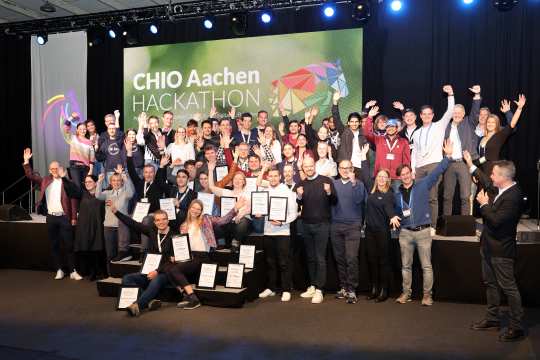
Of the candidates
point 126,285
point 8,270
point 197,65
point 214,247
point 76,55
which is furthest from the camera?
point 76,55

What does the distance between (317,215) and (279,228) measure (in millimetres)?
484

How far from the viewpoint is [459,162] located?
6.77 metres

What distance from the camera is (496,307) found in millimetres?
4781

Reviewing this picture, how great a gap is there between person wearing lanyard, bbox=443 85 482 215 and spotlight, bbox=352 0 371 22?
2.28 metres

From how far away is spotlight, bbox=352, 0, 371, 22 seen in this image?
8.27 m

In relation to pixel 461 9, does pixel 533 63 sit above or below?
below

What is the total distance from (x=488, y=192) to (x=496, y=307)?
1085mm

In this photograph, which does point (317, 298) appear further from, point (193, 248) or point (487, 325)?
point (487, 325)

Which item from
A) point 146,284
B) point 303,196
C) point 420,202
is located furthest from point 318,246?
point 146,284

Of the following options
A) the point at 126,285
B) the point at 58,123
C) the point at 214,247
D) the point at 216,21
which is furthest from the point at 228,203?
the point at 58,123

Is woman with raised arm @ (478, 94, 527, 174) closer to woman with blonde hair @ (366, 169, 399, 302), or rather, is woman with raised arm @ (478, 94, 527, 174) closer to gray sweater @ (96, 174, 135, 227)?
woman with blonde hair @ (366, 169, 399, 302)

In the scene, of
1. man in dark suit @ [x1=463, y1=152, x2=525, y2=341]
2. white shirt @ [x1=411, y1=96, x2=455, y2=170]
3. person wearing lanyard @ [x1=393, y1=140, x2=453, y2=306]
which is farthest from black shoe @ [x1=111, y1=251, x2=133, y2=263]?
man in dark suit @ [x1=463, y1=152, x2=525, y2=341]

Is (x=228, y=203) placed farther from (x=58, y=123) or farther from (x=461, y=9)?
(x=58, y=123)

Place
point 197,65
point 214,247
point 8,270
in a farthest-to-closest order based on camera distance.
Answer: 1. point 197,65
2. point 8,270
3. point 214,247
